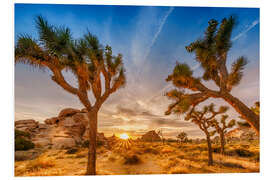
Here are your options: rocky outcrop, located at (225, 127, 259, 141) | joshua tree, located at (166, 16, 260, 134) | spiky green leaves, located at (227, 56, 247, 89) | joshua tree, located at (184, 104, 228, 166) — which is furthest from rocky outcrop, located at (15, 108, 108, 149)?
spiky green leaves, located at (227, 56, 247, 89)

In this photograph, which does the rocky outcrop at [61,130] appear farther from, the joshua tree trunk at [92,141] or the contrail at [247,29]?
the contrail at [247,29]

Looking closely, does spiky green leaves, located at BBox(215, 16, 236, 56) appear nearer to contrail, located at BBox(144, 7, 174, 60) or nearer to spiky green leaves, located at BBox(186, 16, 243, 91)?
spiky green leaves, located at BBox(186, 16, 243, 91)

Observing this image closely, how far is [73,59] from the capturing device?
472cm

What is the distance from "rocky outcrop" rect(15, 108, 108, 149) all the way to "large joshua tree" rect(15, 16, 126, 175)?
27.9 feet

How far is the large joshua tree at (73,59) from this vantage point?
14.5 ft

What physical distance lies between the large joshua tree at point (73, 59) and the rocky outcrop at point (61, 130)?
27.9 ft

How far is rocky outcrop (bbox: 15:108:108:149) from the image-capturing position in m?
12.1

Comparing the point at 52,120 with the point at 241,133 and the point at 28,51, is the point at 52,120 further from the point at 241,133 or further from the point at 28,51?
the point at 241,133

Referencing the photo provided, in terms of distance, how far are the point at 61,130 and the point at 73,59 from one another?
41.9 feet
